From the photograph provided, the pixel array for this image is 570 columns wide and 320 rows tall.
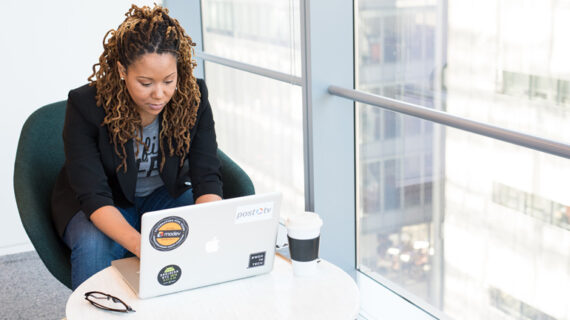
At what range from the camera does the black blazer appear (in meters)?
1.70

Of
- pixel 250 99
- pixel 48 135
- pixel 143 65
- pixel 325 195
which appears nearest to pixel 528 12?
pixel 325 195

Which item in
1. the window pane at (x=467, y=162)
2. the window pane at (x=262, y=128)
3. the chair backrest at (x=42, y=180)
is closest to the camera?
the chair backrest at (x=42, y=180)

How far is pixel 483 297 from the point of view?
2232mm

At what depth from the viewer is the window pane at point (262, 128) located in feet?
10.0

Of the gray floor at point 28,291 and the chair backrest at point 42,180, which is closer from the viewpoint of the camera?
the chair backrest at point 42,180

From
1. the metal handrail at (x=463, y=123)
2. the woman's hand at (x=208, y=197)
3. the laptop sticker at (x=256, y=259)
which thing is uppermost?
the metal handrail at (x=463, y=123)

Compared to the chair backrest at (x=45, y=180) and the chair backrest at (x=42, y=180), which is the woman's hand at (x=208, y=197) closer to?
the chair backrest at (x=45, y=180)

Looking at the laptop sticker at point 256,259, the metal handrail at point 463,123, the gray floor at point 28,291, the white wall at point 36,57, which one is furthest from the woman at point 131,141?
the white wall at point 36,57

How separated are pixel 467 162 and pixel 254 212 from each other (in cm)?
116

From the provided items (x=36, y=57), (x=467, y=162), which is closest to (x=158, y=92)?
(x=467, y=162)

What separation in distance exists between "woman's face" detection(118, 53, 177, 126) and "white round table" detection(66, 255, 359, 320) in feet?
1.52

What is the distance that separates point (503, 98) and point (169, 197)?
1.13m

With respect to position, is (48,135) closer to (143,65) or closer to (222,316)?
(143,65)

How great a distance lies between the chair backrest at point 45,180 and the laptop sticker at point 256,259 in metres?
0.58
